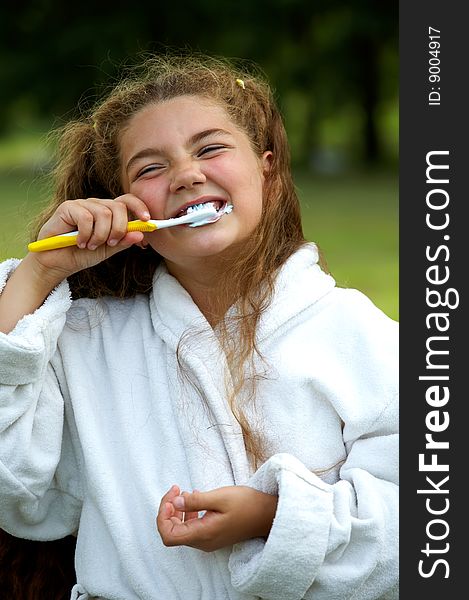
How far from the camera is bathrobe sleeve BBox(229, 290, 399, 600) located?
1.78m

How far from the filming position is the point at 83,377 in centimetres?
206

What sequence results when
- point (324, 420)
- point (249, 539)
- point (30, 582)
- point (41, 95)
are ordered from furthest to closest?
point (41, 95) → point (30, 582) → point (324, 420) → point (249, 539)

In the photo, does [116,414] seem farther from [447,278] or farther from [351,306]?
[447,278]

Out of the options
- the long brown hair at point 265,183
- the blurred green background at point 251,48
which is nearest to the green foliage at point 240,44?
the blurred green background at point 251,48

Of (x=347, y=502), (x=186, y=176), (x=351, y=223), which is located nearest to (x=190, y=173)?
(x=186, y=176)

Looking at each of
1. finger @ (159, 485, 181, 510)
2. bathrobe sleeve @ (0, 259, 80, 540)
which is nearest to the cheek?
bathrobe sleeve @ (0, 259, 80, 540)

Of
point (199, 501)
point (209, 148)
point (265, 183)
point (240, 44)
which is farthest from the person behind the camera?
point (240, 44)

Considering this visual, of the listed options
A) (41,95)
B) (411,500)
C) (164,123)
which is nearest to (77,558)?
(411,500)

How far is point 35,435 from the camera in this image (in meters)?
1.95

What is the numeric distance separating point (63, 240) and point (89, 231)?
51mm

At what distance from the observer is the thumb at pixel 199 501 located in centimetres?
177

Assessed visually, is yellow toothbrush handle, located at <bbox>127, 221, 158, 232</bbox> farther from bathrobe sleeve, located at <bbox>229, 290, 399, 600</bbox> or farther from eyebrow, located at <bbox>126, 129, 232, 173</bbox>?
bathrobe sleeve, located at <bbox>229, 290, 399, 600</bbox>

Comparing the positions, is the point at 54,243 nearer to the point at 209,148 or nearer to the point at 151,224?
the point at 151,224

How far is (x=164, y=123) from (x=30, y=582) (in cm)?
96
